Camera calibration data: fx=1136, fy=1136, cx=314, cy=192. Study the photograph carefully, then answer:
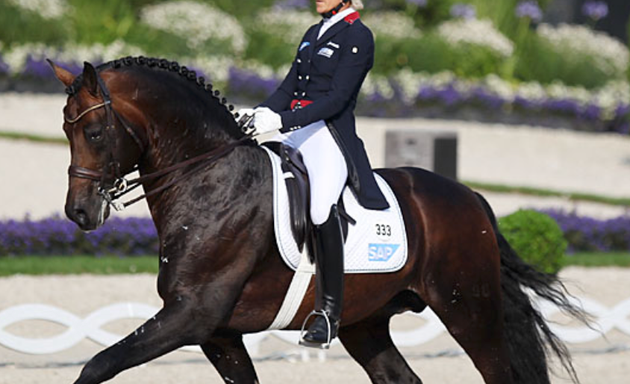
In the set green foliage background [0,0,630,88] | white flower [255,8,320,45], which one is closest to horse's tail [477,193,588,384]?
green foliage background [0,0,630,88]

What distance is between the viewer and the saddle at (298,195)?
5.18 m

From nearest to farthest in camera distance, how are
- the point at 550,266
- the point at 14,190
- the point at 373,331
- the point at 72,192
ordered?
the point at 72,192 < the point at 373,331 < the point at 550,266 < the point at 14,190

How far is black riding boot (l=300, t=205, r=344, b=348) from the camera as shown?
519 cm

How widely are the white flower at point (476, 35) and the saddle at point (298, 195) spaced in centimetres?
1763

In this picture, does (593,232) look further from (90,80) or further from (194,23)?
(194,23)

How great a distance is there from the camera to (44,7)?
19.6 meters

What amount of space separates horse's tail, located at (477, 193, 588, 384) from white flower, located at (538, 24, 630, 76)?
18.9 metres

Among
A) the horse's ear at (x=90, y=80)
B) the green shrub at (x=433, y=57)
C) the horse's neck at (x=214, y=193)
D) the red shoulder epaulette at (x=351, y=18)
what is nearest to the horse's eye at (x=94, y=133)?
the horse's ear at (x=90, y=80)

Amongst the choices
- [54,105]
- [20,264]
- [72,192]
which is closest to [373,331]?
[72,192]

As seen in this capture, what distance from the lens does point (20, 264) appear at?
10.6 metres

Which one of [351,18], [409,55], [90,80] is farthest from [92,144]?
[409,55]

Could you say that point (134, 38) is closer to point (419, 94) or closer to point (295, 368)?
point (419, 94)

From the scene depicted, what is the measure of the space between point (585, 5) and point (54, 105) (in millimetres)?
15478

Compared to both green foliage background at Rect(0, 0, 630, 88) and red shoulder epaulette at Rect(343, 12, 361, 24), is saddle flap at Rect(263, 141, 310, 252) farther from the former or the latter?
green foliage background at Rect(0, 0, 630, 88)
